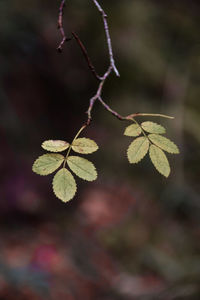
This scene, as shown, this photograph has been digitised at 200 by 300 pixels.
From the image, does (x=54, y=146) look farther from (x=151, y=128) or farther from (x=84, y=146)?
(x=151, y=128)

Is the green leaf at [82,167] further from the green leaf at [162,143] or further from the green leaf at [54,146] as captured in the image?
the green leaf at [162,143]

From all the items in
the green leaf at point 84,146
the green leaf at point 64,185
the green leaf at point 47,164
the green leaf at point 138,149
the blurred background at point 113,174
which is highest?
the blurred background at point 113,174

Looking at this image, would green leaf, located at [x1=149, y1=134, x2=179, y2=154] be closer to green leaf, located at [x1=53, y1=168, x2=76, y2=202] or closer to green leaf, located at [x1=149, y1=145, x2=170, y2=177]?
green leaf, located at [x1=149, y1=145, x2=170, y2=177]

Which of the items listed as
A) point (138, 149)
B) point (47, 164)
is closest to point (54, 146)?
point (47, 164)

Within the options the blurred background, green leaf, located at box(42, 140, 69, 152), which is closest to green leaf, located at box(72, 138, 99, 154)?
green leaf, located at box(42, 140, 69, 152)

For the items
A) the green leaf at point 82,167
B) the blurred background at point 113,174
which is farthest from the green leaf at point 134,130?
the blurred background at point 113,174
